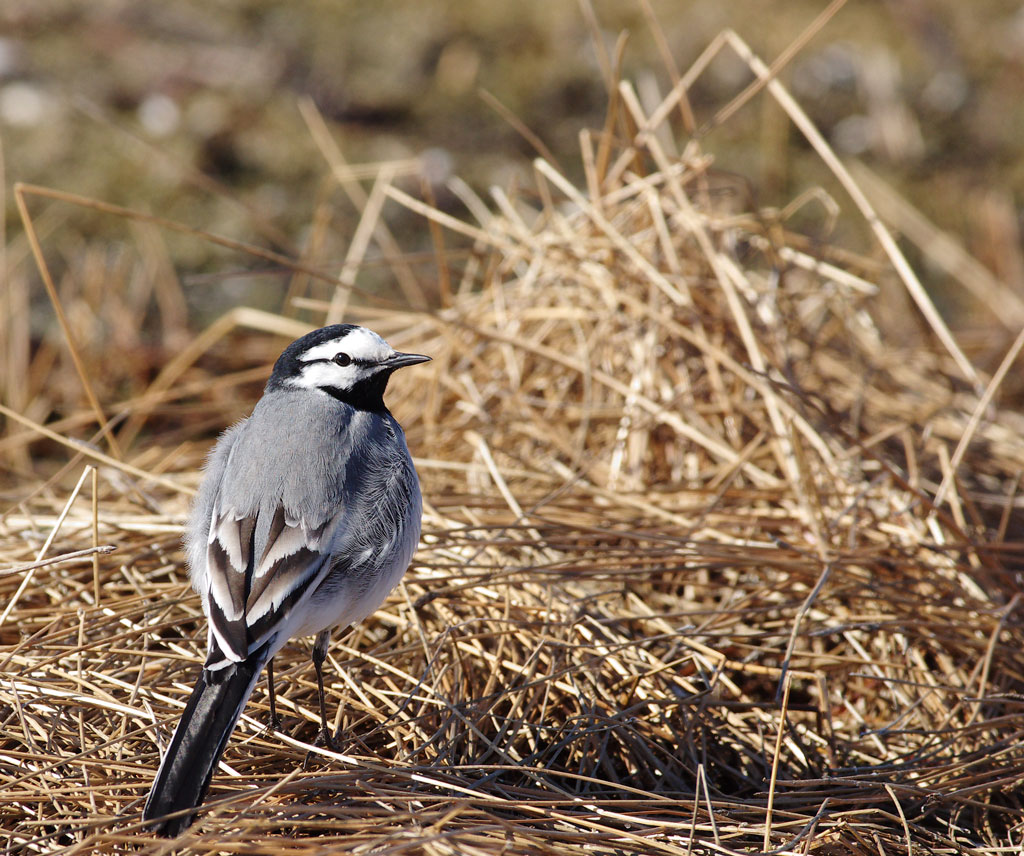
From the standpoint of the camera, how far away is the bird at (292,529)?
2549mm

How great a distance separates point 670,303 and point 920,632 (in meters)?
1.93

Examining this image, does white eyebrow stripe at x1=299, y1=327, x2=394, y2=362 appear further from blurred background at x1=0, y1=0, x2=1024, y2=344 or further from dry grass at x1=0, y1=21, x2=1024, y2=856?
blurred background at x1=0, y1=0, x2=1024, y2=344

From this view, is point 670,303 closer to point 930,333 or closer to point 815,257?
point 815,257

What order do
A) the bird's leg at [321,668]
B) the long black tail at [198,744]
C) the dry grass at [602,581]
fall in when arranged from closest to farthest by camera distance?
the long black tail at [198,744], the dry grass at [602,581], the bird's leg at [321,668]

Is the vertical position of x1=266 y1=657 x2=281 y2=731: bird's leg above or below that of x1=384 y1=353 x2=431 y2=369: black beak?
below

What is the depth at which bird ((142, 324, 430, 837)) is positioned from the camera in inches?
100

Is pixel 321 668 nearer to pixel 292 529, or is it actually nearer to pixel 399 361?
pixel 292 529

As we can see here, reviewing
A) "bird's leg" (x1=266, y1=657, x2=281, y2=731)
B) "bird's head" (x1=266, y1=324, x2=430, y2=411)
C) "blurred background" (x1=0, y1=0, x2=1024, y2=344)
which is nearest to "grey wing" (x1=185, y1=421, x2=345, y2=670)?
"bird's leg" (x1=266, y1=657, x2=281, y2=731)

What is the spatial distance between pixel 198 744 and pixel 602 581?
1.92m

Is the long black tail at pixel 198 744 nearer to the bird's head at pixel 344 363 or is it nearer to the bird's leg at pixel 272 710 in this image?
the bird's leg at pixel 272 710

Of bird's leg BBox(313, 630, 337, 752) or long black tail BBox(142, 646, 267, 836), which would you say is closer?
long black tail BBox(142, 646, 267, 836)

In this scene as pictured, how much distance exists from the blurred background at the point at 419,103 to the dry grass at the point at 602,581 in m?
1.08

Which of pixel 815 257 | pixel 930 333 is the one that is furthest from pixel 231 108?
pixel 930 333

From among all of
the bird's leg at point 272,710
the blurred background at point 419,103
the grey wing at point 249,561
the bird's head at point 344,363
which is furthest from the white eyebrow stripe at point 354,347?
the blurred background at point 419,103
